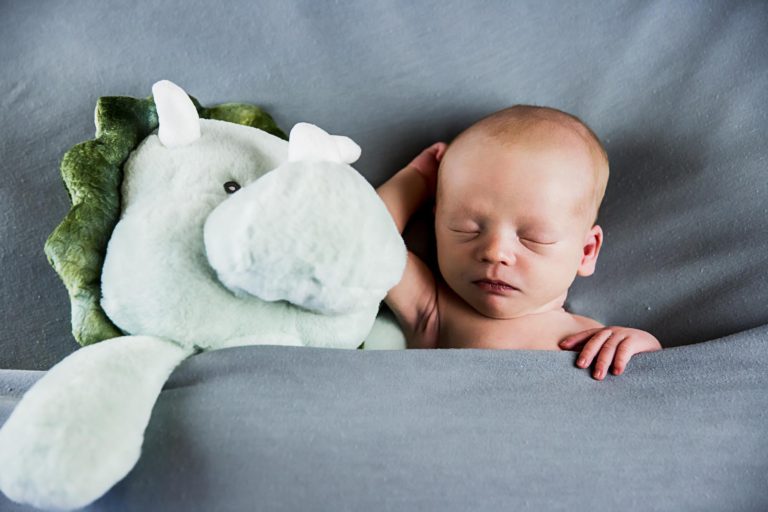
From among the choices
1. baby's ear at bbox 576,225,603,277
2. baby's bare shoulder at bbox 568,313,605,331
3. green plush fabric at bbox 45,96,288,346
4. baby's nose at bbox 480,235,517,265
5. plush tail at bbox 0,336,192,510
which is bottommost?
baby's bare shoulder at bbox 568,313,605,331

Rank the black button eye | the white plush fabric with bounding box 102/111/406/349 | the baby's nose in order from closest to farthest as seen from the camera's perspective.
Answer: the white plush fabric with bounding box 102/111/406/349 < the black button eye < the baby's nose

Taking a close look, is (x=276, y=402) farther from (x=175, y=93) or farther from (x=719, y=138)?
(x=719, y=138)

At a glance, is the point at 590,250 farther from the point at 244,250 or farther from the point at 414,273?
the point at 244,250

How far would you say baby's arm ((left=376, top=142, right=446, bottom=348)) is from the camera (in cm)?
100

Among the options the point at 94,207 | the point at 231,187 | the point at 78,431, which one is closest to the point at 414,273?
the point at 231,187

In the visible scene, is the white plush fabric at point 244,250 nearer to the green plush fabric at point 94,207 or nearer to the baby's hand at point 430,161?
the green plush fabric at point 94,207

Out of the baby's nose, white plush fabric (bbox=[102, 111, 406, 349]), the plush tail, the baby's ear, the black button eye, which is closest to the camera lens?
the plush tail

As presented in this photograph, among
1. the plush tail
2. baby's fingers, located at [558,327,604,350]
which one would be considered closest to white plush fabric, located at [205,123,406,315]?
the plush tail

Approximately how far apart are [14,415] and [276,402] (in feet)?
0.66

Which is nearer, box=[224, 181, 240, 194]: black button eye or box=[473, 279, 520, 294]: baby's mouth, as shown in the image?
box=[224, 181, 240, 194]: black button eye

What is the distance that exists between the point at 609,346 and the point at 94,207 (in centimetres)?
56

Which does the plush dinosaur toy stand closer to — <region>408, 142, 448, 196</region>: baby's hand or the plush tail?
the plush tail

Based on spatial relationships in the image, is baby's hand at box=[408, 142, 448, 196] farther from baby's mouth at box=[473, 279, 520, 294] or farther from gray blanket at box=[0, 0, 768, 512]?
baby's mouth at box=[473, 279, 520, 294]

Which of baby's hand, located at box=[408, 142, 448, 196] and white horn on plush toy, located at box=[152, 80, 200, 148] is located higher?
white horn on plush toy, located at box=[152, 80, 200, 148]
